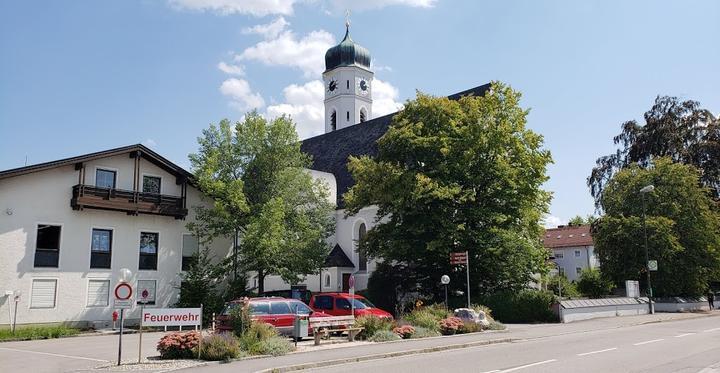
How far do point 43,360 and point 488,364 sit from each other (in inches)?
465

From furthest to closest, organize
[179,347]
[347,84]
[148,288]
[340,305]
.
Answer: [347,84] < [148,288] < [340,305] < [179,347]

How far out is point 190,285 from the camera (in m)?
30.0

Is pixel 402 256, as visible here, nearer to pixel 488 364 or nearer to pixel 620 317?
pixel 620 317


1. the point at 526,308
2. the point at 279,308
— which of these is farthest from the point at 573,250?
the point at 279,308

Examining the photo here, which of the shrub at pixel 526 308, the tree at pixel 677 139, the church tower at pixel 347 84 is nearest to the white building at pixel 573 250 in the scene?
the tree at pixel 677 139

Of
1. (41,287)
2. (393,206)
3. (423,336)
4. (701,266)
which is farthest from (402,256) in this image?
(701,266)

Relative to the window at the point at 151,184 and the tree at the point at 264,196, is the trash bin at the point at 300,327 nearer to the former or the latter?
the tree at the point at 264,196

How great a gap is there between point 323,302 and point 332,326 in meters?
5.40

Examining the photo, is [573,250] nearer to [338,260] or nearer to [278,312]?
[338,260]

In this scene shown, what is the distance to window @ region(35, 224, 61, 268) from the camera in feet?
90.3

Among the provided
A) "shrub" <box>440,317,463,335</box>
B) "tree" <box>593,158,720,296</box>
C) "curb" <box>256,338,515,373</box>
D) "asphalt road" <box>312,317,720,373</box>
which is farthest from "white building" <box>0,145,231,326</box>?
"tree" <box>593,158,720,296</box>

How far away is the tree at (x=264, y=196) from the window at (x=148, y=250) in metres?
2.65

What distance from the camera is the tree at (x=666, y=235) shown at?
38469 mm

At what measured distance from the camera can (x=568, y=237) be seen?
241ft
